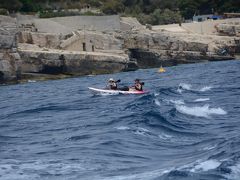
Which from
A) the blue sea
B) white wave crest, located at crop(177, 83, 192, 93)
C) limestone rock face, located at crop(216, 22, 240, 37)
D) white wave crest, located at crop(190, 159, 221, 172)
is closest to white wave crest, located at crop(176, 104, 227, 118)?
the blue sea

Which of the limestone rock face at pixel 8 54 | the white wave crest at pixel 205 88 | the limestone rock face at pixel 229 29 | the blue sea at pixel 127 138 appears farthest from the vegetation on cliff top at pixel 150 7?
the blue sea at pixel 127 138

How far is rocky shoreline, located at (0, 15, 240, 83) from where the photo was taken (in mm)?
71438

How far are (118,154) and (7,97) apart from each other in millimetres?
30032

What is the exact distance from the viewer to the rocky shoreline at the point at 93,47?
7144 cm

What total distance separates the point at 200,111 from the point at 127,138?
673 cm

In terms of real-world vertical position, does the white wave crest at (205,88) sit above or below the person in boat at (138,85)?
below

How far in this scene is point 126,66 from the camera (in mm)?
75438

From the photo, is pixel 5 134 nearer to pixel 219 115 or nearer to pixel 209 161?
pixel 219 115

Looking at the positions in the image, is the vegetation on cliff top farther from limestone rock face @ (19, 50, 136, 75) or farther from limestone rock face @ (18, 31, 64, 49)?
limestone rock face @ (19, 50, 136, 75)

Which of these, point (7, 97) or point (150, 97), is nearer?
point (150, 97)

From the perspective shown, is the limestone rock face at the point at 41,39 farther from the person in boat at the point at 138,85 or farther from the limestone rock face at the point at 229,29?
the person in boat at the point at 138,85

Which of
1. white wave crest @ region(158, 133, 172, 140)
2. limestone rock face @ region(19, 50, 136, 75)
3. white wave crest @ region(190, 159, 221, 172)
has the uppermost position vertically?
white wave crest @ region(190, 159, 221, 172)

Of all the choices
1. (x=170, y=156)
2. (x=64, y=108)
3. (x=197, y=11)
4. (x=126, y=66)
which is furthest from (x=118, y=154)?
(x=197, y=11)

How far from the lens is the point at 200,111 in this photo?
2984 cm
